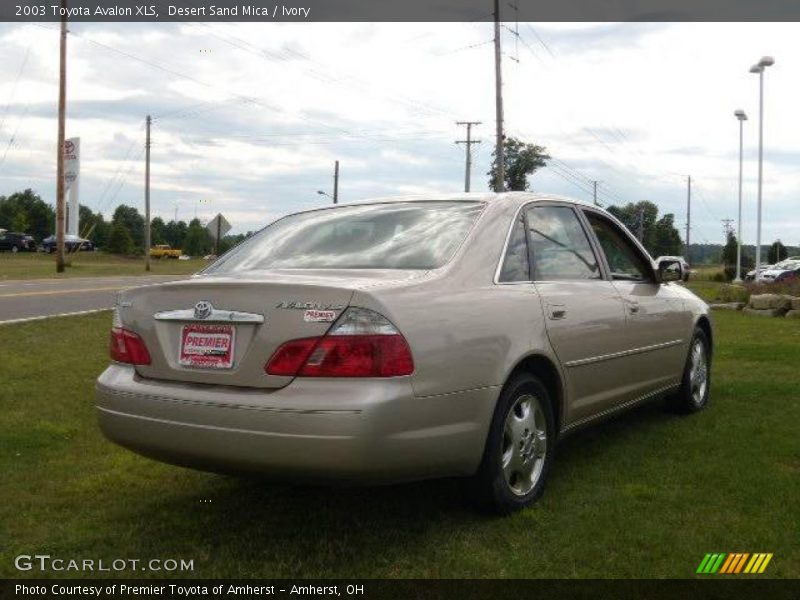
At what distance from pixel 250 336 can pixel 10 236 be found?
6611 cm

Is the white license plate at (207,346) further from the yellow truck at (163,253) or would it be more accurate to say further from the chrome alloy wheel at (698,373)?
the yellow truck at (163,253)

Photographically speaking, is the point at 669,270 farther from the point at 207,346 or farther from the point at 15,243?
the point at 15,243

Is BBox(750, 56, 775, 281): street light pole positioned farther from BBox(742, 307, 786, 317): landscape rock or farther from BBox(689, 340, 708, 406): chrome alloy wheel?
BBox(689, 340, 708, 406): chrome alloy wheel

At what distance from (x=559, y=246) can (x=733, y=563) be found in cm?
204

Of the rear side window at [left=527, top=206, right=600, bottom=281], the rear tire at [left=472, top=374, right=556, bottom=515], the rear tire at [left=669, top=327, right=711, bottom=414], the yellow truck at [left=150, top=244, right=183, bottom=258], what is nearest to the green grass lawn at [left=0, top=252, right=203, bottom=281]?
the yellow truck at [left=150, top=244, right=183, bottom=258]

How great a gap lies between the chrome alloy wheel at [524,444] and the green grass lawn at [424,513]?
17 centimetres

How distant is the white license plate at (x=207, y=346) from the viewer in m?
3.47

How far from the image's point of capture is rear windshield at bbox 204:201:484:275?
4055mm

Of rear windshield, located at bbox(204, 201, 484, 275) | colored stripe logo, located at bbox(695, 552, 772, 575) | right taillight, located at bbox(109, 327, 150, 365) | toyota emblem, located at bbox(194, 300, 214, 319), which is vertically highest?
rear windshield, located at bbox(204, 201, 484, 275)

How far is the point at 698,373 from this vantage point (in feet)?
21.6

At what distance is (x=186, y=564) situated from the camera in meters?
3.38

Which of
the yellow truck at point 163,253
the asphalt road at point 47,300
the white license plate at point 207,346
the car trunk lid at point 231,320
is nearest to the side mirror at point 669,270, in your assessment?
the car trunk lid at point 231,320

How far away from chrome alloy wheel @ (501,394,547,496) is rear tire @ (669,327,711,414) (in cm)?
250
